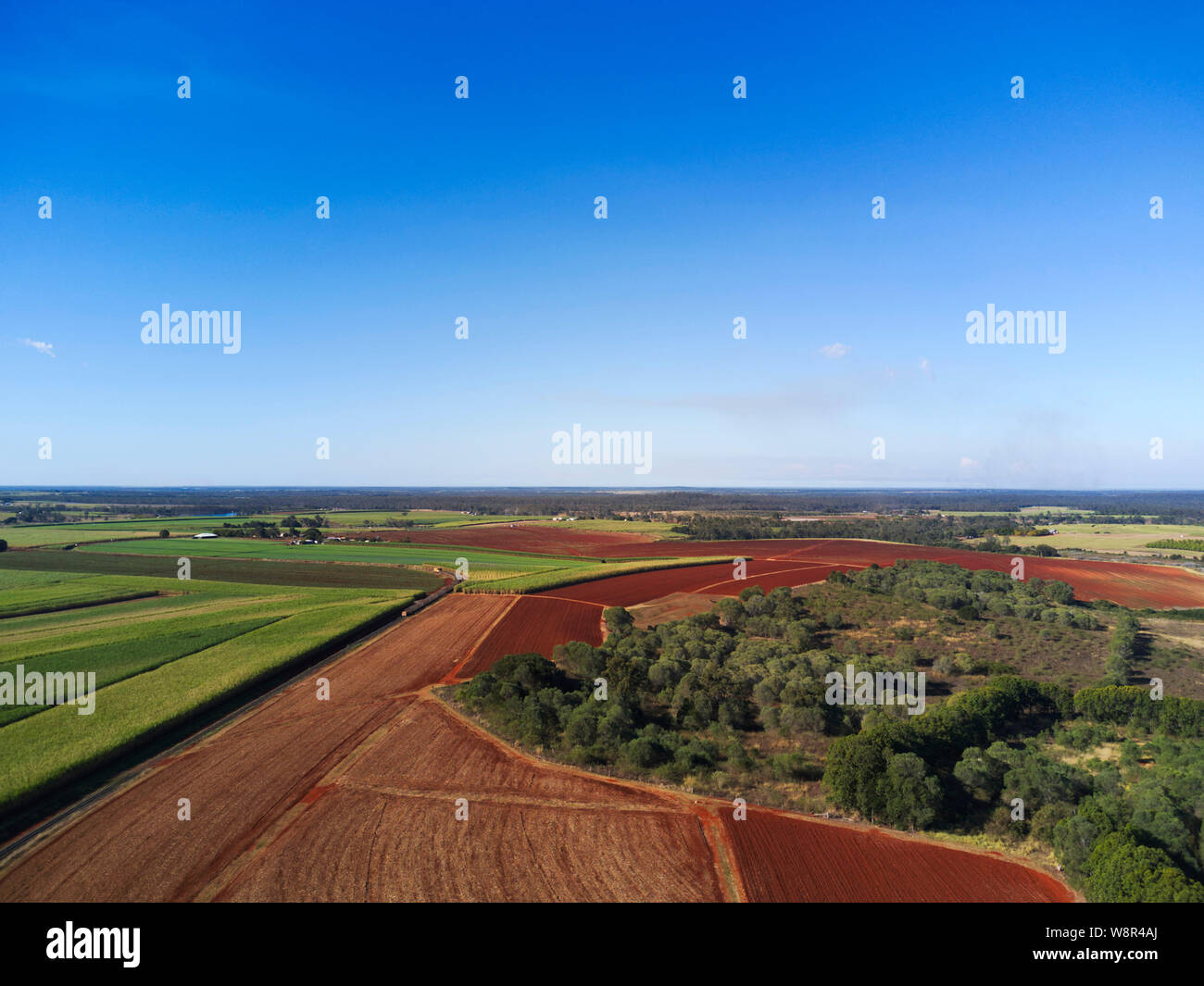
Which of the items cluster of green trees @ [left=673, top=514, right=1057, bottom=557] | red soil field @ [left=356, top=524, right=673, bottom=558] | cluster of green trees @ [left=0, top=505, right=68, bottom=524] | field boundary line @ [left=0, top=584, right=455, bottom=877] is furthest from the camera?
cluster of green trees @ [left=0, top=505, right=68, bottom=524]

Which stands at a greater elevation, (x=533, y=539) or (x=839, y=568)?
(x=533, y=539)

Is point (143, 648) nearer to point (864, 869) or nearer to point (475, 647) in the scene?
point (475, 647)

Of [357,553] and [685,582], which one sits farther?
[357,553]

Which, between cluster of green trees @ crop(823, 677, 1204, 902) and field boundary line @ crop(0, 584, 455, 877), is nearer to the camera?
cluster of green trees @ crop(823, 677, 1204, 902)

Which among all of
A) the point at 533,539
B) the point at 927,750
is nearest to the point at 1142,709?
the point at 927,750

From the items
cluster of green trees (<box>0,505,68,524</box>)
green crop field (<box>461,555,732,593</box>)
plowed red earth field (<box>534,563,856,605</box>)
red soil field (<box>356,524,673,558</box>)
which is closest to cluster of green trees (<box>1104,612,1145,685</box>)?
plowed red earth field (<box>534,563,856,605</box>)

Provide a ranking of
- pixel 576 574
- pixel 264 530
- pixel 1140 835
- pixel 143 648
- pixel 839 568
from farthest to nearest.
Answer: pixel 264 530 → pixel 839 568 → pixel 576 574 → pixel 143 648 → pixel 1140 835

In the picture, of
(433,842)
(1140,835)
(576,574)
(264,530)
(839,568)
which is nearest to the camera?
(1140,835)

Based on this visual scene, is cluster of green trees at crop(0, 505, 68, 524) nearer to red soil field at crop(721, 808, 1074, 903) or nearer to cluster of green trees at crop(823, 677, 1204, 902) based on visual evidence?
red soil field at crop(721, 808, 1074, 903)
